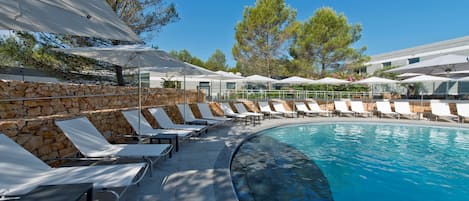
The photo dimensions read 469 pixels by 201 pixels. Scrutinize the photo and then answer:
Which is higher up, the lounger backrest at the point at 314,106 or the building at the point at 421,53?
the building at the point at 421,53

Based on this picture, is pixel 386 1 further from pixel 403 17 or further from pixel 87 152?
pixel 87 152

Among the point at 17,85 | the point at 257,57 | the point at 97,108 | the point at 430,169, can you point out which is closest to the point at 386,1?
the point at 257,57

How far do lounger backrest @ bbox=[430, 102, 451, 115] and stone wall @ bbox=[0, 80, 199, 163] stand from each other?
13598mm

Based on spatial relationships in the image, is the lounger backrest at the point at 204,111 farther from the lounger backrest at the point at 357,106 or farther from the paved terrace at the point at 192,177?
the lounger backrest at the point at 357,106

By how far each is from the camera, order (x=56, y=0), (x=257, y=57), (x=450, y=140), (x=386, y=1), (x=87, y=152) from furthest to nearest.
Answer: (x=257, y=57)
(x=386, y=1)
(x=450, y=140)
(x=87, y=152)
(x=56, y=0)

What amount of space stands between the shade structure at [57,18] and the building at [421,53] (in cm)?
2405

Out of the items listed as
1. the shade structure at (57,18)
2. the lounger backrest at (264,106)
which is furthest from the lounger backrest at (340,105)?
the shade structure at (57,18)

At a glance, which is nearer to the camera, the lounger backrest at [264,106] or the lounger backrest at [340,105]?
the lounger backrest at [264,106]

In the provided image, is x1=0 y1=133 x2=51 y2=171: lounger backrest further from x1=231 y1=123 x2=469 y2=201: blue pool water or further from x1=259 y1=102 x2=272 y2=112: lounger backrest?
x1=259 y1=102 x2=272 y2=112: lounger backrest

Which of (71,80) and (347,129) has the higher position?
(71,80)

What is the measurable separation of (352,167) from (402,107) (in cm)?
970

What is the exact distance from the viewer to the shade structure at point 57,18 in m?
1.86

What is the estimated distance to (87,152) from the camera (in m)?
3.83

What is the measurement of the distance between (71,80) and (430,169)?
37.6 feet
